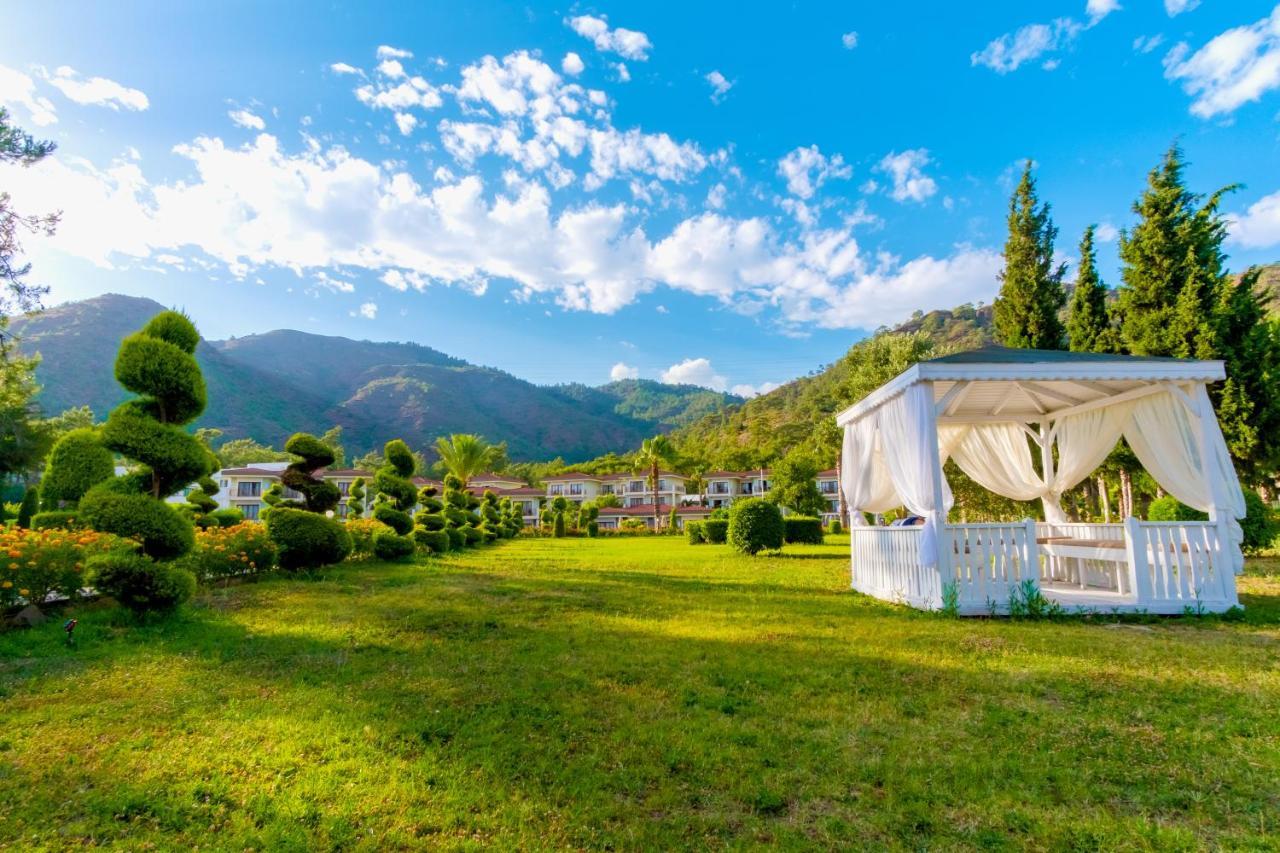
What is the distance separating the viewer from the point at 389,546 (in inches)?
521

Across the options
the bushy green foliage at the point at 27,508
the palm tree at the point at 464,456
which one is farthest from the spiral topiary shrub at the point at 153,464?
the palm tree at the point at 464,456

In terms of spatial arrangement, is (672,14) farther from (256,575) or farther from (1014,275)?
(256,575)

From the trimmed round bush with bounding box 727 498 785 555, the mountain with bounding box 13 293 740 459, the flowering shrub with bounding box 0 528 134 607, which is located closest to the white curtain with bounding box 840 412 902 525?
the trimmed round bush with bounding box 727 498 785 555

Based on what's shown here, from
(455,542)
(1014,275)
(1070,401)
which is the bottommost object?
(455,542)

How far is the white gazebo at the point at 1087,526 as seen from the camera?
6609 millimetres

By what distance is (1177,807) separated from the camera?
8.12 ft

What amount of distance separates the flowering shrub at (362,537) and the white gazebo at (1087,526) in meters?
11.0

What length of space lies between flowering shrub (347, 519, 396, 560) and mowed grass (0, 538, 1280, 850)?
6952mm

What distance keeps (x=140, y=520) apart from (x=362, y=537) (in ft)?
23.2

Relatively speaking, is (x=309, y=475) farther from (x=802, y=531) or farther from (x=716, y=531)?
(x=802, y=531)

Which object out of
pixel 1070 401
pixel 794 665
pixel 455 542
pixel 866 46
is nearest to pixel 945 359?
pixel 1070 401

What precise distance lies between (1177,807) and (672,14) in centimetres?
1255

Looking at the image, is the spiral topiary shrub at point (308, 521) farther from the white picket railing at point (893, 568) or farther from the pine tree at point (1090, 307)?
the pine tree at point (1090, 307)

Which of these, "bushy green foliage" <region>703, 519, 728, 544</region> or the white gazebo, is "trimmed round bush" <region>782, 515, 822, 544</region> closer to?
"bushy green foliage" <region>703, 519, 728, 544</region>
